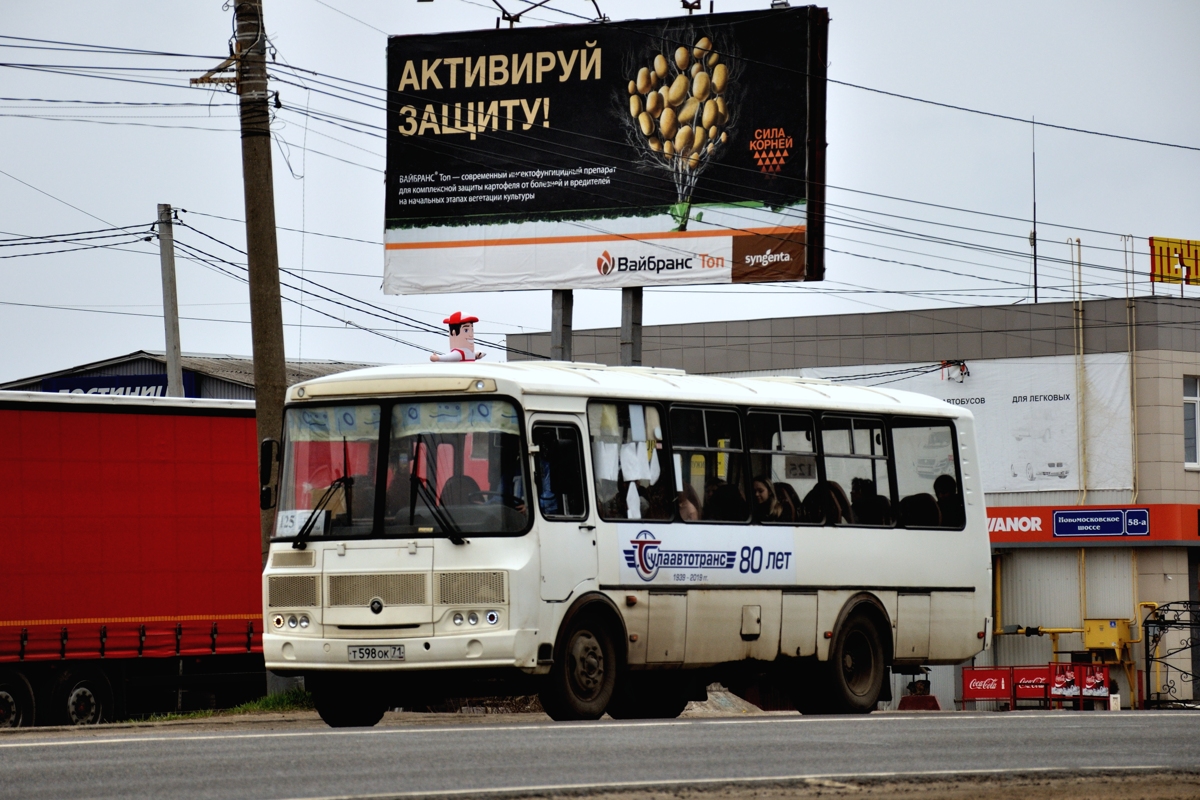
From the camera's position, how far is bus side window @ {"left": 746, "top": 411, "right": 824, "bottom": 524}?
1664cm

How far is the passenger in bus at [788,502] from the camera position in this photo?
55.1 ft

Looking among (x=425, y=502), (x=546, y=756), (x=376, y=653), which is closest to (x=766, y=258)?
(x=425, y=502)

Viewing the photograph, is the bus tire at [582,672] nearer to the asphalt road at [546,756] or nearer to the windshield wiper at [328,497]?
the asphalt road at [546,756]

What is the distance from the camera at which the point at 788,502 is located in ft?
55.3

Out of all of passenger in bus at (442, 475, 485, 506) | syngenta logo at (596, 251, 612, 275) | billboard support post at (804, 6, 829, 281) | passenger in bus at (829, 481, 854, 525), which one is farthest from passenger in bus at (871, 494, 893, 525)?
syngenta logo at (596, 251, 612, 275)

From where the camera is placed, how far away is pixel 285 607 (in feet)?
47.9

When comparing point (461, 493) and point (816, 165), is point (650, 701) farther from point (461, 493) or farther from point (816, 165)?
point (816, 165)

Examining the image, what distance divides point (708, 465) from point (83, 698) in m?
8.43

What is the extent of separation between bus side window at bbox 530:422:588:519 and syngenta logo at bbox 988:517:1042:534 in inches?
1196

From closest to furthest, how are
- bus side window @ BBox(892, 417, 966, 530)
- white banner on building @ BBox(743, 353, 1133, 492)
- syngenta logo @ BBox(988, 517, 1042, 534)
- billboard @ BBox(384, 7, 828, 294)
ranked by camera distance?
bus side window @ BBox(892, 417, 966, 530) < billboard @ BBox(384, 7, 828, 294) < white banner on building @ BBox(743, 353, 1133, 492) < syngenta logo @ BBox(988, 517, 1042, 534)

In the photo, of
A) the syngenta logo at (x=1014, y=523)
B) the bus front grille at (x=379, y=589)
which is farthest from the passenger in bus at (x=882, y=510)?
the syngenta logo at (x=1014, y=523)

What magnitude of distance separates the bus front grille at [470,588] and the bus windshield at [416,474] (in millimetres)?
316

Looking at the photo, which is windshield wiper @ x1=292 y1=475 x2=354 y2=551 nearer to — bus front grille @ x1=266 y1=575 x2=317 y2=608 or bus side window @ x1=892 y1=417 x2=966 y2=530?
bus front grille @ x1=266 y1=575 x2=317 y2=608

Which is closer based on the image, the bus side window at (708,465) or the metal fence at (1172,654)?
the bus side window at (708,465)
